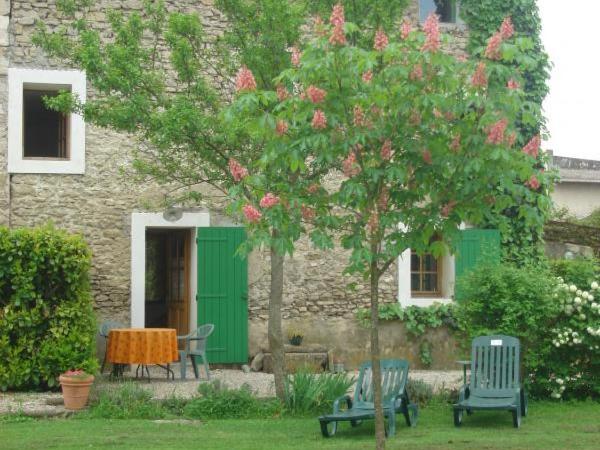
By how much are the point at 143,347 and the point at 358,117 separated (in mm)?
6186

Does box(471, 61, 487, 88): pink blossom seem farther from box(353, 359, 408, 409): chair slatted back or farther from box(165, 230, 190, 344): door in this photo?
box(165, 230, 190, 344): door

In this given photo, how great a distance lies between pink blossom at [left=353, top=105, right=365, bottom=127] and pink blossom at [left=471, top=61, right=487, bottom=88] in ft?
2.50

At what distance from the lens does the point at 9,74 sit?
13.4 m

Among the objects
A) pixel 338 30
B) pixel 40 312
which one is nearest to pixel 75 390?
pixel 40 312

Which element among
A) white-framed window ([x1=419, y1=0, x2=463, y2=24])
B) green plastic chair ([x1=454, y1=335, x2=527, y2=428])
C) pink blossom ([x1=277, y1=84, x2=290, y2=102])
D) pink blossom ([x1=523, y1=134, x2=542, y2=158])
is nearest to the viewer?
pink blossom ([x1=523, y1=134, x2=542, y2=158])

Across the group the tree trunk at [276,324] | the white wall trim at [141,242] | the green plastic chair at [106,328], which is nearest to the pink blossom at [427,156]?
the tree trunk at [276,324]

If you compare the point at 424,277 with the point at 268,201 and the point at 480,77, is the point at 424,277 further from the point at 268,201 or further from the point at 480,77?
the point at 480,77

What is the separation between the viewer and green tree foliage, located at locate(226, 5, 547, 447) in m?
6.57

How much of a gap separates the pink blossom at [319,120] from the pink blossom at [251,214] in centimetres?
68

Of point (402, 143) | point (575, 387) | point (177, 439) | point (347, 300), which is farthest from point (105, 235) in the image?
point (402, 143)

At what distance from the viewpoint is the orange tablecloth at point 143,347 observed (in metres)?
12.1

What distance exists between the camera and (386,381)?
32.1 feet

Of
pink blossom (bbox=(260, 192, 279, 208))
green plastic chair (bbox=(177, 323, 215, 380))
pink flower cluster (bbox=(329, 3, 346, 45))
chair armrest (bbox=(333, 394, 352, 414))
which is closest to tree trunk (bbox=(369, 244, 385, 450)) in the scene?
pink blossom (bbox=(260, 192, 279, 208))

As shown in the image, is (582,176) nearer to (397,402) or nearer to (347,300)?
(347,300)
